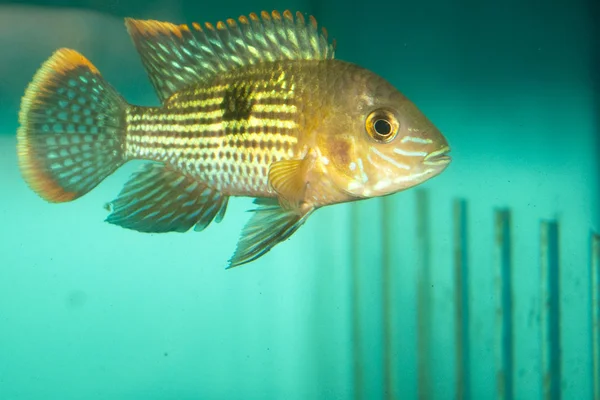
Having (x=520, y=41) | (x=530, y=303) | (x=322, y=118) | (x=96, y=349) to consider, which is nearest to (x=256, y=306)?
(x=96, y=349)

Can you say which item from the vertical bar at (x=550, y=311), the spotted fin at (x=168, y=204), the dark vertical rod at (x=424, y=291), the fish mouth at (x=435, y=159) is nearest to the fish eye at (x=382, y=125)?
the fish mouth at (x=435, y=159)

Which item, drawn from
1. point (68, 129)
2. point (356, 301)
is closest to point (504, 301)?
point (356, 301)

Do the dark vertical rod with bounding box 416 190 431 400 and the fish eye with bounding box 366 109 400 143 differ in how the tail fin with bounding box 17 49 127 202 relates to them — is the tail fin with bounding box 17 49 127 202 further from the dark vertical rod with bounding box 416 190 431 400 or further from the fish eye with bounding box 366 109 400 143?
the dark vertical rod with bounding box 416 190 431 400

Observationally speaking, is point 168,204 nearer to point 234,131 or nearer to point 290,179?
point 234,131

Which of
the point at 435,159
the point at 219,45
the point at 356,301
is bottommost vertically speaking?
the point at 356,301

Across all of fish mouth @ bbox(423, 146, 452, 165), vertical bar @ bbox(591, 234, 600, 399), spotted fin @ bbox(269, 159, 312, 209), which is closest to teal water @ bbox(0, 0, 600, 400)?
vertical bar @ bbox(591, 234, 600, 399)

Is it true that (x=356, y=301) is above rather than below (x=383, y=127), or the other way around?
below

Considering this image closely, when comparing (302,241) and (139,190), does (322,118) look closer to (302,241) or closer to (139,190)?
(139,190)
